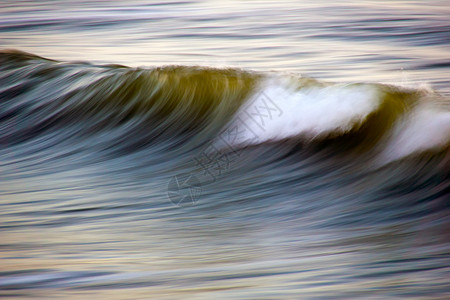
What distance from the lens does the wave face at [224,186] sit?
9.00 ft

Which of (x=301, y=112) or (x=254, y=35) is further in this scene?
(x=254, y=35)

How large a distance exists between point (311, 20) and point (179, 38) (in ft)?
6.34

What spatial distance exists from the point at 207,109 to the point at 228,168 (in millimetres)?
1183

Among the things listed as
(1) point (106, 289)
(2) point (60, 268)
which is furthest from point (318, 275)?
(2) point (60, 268)

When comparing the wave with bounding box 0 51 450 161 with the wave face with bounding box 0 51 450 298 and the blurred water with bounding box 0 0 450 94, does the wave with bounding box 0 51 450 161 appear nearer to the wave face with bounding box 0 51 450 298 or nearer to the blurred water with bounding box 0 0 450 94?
the wave face with bounding box 0 51 450 298

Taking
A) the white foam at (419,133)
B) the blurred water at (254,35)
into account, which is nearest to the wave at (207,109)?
the white foam at (419,133)

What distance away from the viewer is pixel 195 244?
122 inches

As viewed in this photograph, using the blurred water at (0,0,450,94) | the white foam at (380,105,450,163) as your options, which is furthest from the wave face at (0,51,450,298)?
the blurred water at (0,0,450,94)

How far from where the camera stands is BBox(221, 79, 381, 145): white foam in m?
4.45

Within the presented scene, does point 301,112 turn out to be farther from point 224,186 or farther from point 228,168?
point 224,186

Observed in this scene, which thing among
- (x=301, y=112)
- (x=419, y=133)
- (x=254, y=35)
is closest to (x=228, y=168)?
(x=301, y=112)

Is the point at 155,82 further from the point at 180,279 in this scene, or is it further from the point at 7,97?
the point at 180,279

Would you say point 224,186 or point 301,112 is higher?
point 301,112

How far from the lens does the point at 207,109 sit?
17.7ft
